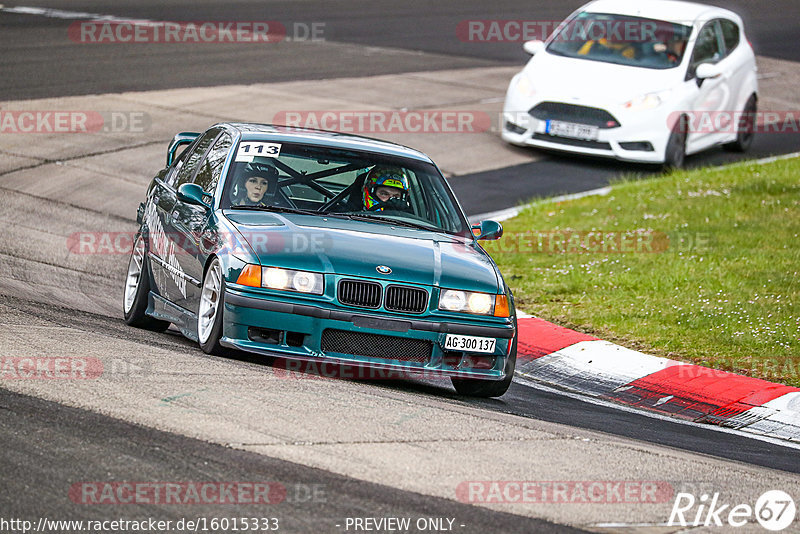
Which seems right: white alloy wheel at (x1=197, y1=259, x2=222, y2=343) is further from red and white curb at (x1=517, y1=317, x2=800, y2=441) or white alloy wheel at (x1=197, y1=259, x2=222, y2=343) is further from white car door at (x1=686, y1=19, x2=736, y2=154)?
white car door at (x1=686, y1=19, x2=736, y2=154)

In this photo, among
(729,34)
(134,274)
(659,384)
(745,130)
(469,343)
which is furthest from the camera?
(745,130)

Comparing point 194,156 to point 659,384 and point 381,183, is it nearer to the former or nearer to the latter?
point 381,183

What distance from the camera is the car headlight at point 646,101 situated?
17156 mm

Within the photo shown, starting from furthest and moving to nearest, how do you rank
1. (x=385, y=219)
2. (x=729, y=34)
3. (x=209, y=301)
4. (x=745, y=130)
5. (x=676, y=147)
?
(x=745, y=130), (x=729, y=34), (x=676, y=147), (x=385, y=219), (x=209, y=301)

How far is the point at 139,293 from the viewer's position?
361 inches

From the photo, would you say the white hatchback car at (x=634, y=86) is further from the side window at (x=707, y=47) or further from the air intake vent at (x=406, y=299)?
the air intake vent at (x=406, y=299)

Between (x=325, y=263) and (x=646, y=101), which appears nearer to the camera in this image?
(x=325, y=263)

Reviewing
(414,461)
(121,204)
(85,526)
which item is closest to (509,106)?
(121,204)

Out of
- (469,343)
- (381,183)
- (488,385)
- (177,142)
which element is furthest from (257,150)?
(488,385)

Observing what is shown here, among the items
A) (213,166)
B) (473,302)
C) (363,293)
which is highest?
(213,166)

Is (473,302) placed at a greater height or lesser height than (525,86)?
greater

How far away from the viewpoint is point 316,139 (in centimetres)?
906

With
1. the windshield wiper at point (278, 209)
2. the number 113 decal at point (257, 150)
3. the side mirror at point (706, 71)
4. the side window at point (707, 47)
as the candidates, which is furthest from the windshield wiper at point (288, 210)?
the side window at point (707, 47)

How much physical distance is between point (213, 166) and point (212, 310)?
4.90 ft
